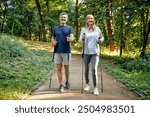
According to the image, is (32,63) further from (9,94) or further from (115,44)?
(115,44)


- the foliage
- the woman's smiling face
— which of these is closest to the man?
the woman's smiling face

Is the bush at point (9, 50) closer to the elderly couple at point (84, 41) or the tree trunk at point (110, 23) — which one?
the tree trunk at point (110, 23)

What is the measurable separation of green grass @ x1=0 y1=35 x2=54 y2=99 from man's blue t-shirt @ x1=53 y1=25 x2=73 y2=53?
1.64 meters

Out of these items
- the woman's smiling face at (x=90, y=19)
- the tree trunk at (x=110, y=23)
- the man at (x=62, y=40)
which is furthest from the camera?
the tree trunk at (x=110, y=23)

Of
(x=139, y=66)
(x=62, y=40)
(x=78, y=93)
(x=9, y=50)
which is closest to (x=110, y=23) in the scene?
(x=139, y=66)

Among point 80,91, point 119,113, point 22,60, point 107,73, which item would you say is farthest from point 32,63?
point 119,113

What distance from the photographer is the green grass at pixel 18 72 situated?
36.0 feet

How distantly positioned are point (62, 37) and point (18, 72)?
4550mm

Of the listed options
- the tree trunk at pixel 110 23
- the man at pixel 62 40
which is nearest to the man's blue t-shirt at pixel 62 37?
the man at pixel 62 40

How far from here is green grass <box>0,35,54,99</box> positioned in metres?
11.0

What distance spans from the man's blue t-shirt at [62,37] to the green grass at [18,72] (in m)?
1.64

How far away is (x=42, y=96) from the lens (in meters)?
10.3

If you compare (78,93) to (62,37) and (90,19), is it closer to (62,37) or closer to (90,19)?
(62,37)

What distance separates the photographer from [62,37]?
34.5ft
